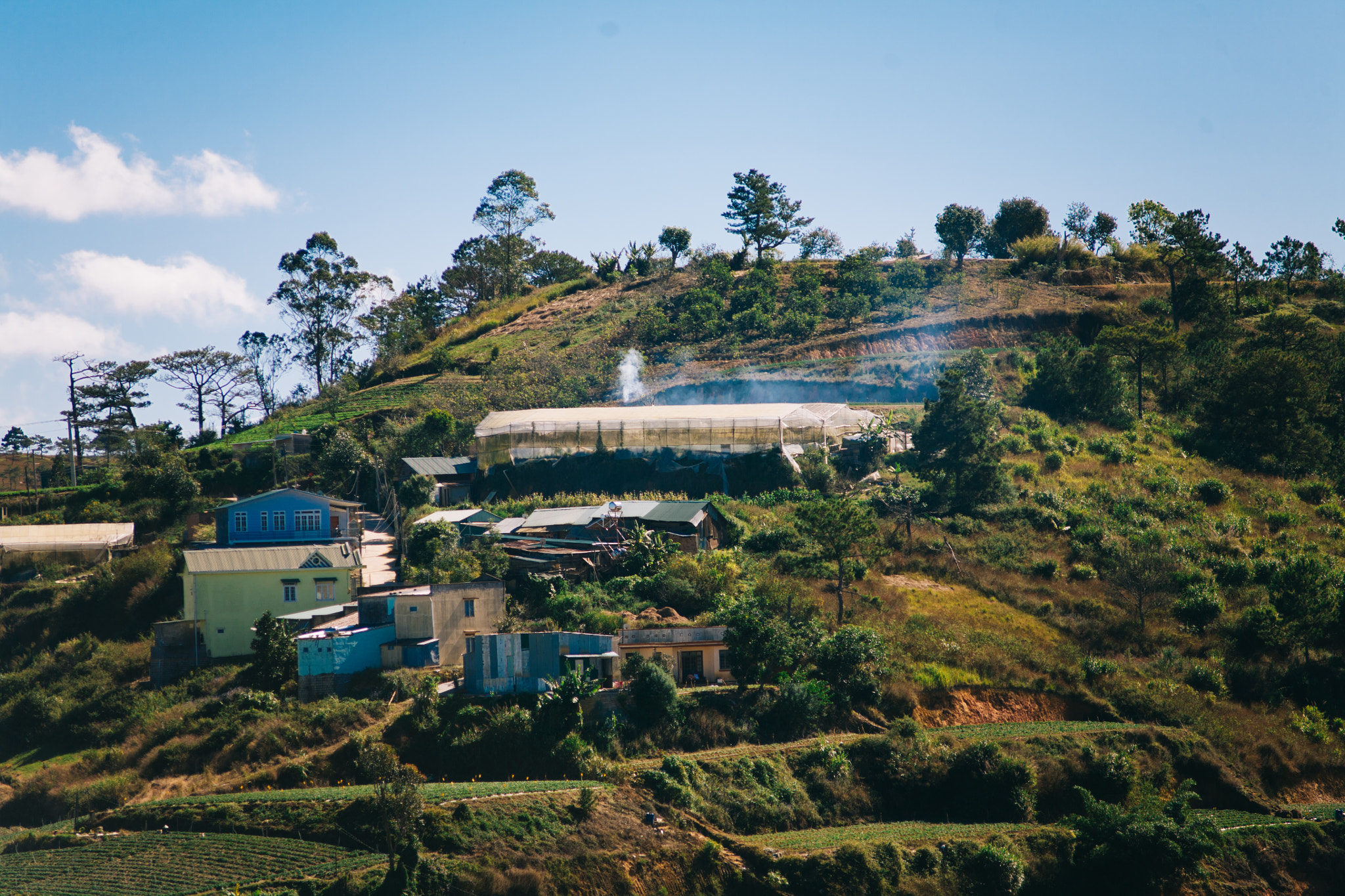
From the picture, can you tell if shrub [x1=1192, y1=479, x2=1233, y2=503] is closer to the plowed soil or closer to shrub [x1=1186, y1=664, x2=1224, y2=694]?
shrub [x1=1186, y1=664, x2=1224, y2=694]

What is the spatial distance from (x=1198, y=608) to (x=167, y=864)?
30.8 metres

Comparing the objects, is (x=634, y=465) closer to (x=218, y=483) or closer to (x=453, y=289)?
(x=218, y=483)

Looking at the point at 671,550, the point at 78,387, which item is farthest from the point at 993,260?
the point at 78,387

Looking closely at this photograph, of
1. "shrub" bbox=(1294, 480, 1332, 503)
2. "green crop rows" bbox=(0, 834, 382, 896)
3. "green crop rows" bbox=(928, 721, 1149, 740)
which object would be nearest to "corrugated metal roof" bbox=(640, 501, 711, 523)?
"green crop rows" bbox=(928, 721, 1149, 740)

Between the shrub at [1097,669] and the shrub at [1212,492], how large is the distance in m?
14.9

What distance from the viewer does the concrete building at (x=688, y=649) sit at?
29.9 m

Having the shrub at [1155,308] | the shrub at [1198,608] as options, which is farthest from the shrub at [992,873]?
the shrub at [1155,308]

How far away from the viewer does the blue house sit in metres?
37.8

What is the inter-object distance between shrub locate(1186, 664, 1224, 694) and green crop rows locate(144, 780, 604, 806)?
1872cm

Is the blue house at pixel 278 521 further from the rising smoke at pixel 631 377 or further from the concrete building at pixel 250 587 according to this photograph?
the rising smoke at pixel 631 377

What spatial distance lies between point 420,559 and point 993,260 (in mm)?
56911

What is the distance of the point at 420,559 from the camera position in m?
36.6

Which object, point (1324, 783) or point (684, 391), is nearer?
point (1324, 783)

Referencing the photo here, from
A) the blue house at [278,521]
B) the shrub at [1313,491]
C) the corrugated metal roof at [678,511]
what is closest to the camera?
the corrugated metal roof at [678,511]
